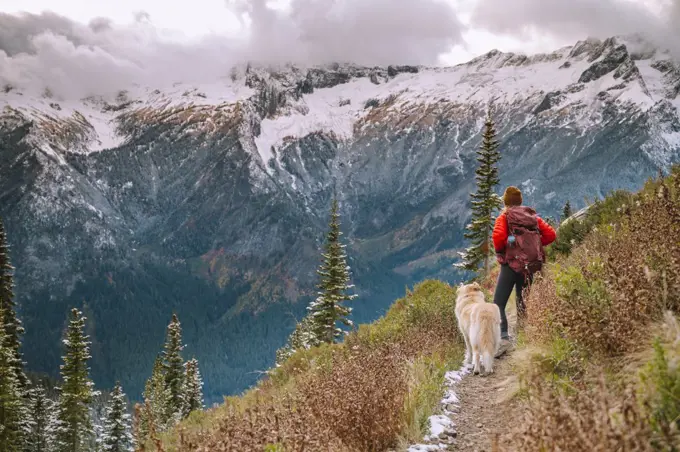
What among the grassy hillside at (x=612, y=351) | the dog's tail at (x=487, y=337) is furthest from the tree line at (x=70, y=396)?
the grassy hillside at (x=612, y=351)

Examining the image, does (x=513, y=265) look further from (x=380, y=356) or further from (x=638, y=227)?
(x=380, y=356)

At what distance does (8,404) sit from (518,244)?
33957mm

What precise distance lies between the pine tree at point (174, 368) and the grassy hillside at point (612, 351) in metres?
47.1

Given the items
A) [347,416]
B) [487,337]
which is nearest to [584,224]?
[487,337]

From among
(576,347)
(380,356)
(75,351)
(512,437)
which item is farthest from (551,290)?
(75,351)

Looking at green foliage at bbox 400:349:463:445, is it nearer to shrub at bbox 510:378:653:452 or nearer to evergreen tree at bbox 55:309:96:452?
shrub at bbox 510:378:653:452

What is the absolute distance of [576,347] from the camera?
4.87 meters

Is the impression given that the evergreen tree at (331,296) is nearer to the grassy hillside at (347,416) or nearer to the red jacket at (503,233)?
the red jacket at (503,233)

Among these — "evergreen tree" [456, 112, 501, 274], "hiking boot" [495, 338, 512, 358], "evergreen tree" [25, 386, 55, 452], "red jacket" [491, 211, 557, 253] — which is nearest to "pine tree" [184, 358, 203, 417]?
"evergreen tree" [25, 386, 55, 452]

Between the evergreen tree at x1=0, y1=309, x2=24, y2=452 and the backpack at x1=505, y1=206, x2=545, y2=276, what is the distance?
1243 inches

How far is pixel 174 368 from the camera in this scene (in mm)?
51188

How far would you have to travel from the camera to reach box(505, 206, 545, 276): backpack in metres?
8.79

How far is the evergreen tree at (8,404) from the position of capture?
30641 millimetres

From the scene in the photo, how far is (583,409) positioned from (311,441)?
67.7 inches
